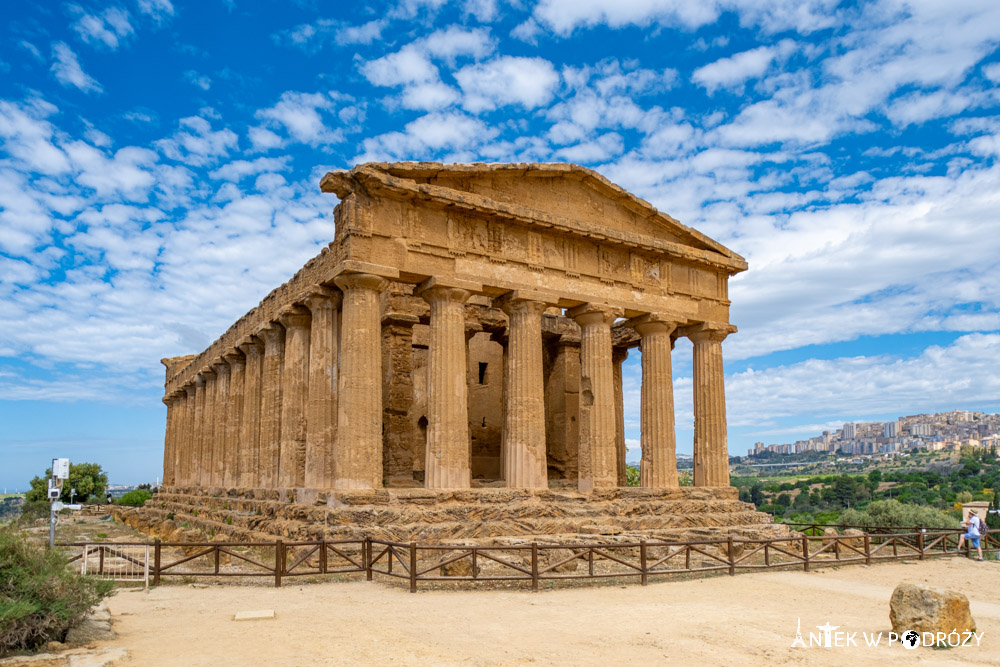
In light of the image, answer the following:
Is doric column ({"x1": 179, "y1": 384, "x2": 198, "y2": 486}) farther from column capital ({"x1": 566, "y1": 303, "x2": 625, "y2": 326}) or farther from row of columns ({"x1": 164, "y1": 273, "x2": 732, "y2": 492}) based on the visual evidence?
column capital ({"x1": 566, "y1": 303, "x2": 625, "y2": 326})

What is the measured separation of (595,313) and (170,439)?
91.0 feet

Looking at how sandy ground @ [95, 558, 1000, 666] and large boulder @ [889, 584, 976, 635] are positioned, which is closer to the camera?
sandy ground @ [95, 558, 1000, 666]

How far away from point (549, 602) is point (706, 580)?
4.30 m

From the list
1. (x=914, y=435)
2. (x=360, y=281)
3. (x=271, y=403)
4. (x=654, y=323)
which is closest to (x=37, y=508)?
(x=271, y=403)

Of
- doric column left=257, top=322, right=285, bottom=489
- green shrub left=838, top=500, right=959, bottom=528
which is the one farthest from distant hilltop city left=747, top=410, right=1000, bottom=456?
doric column left=257, top=322, right=285, bottom=489

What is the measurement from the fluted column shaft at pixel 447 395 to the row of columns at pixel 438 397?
0.09 ft

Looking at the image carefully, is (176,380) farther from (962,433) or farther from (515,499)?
(962,433)

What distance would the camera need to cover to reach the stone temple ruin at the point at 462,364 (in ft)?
58.3

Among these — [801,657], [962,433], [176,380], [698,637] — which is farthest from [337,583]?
[962,433]

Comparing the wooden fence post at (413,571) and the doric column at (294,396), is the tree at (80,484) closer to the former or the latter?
the doric column at (294,396)

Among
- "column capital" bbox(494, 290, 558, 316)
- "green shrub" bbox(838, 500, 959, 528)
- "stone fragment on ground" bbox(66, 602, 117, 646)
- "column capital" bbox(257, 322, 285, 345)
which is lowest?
"green shrub" bbox(838, 500, 959, 528)

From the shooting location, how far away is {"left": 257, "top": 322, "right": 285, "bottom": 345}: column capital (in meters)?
23.0

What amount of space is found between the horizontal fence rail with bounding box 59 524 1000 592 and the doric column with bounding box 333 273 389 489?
6.87 feet

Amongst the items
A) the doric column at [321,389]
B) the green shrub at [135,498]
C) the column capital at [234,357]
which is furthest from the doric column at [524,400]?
the green shrub at [135,498]
